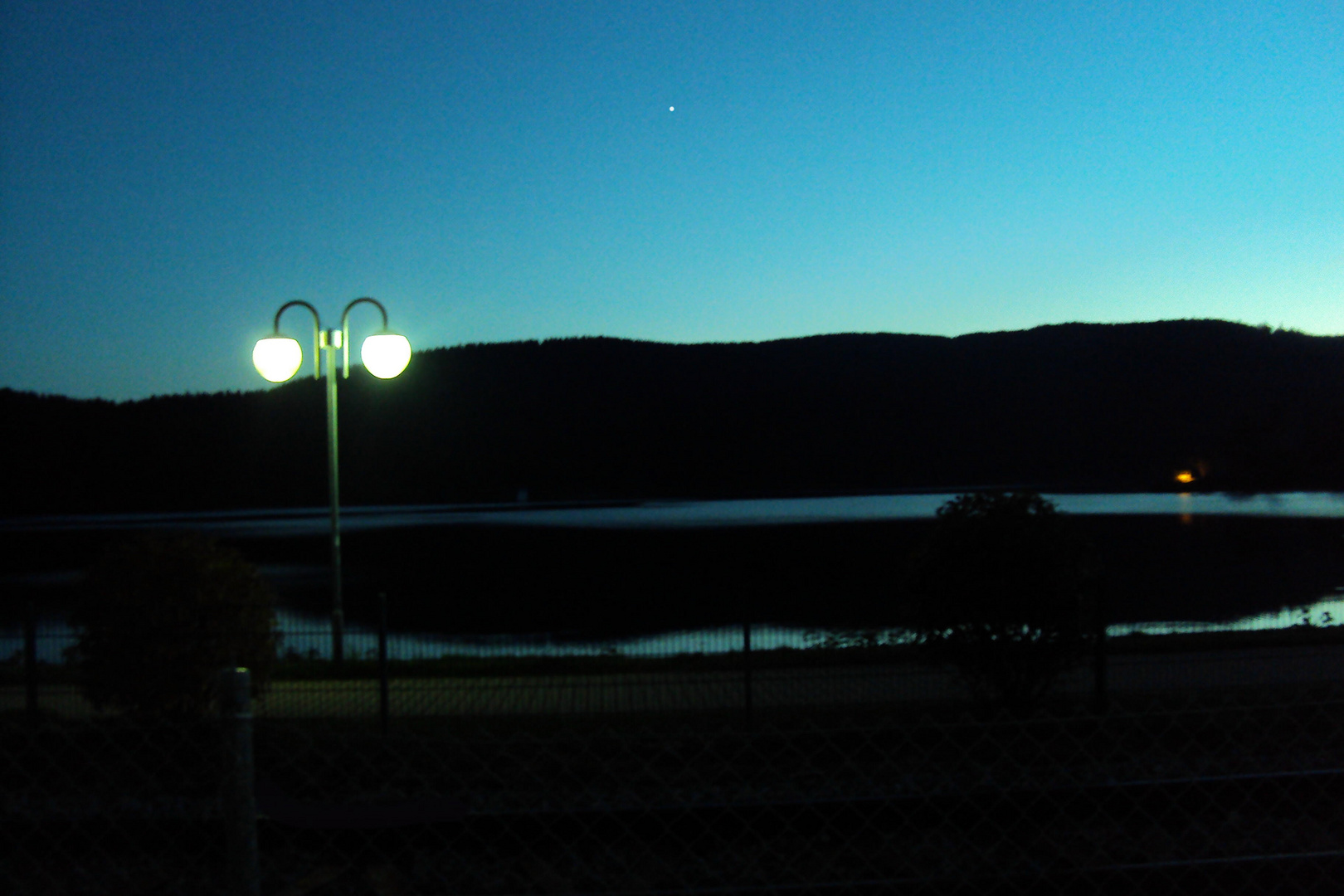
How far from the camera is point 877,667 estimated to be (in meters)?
10.8

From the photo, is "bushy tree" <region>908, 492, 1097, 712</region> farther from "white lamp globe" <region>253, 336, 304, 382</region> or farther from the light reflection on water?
"white lamp globe" <region>253, 336, 304, 382</region>

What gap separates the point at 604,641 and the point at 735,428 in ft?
342

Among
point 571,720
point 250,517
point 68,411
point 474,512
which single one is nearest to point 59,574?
point 571,720

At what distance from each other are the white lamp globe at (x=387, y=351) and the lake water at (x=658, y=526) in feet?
9.26

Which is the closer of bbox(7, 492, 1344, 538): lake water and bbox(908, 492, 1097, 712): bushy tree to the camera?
bbox(908, 492, 1097, 712): bushy tree

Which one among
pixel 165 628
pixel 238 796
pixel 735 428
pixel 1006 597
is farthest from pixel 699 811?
pixel 735 428

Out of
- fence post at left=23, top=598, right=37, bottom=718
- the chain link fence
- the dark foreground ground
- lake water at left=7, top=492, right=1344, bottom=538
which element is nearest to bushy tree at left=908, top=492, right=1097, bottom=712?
the chain link fence

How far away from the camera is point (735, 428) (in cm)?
11975

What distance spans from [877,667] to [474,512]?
65.2 meters

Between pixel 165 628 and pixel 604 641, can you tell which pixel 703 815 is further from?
pixel 604 641

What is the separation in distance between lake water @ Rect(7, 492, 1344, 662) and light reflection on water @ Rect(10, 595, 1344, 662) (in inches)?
1.1

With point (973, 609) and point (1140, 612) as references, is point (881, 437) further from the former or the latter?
point (973, 609)

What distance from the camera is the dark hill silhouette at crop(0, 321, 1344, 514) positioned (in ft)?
301

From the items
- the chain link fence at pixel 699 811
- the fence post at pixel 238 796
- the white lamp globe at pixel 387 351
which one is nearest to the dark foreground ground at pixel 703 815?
the chain link fence at pixel 699 811
